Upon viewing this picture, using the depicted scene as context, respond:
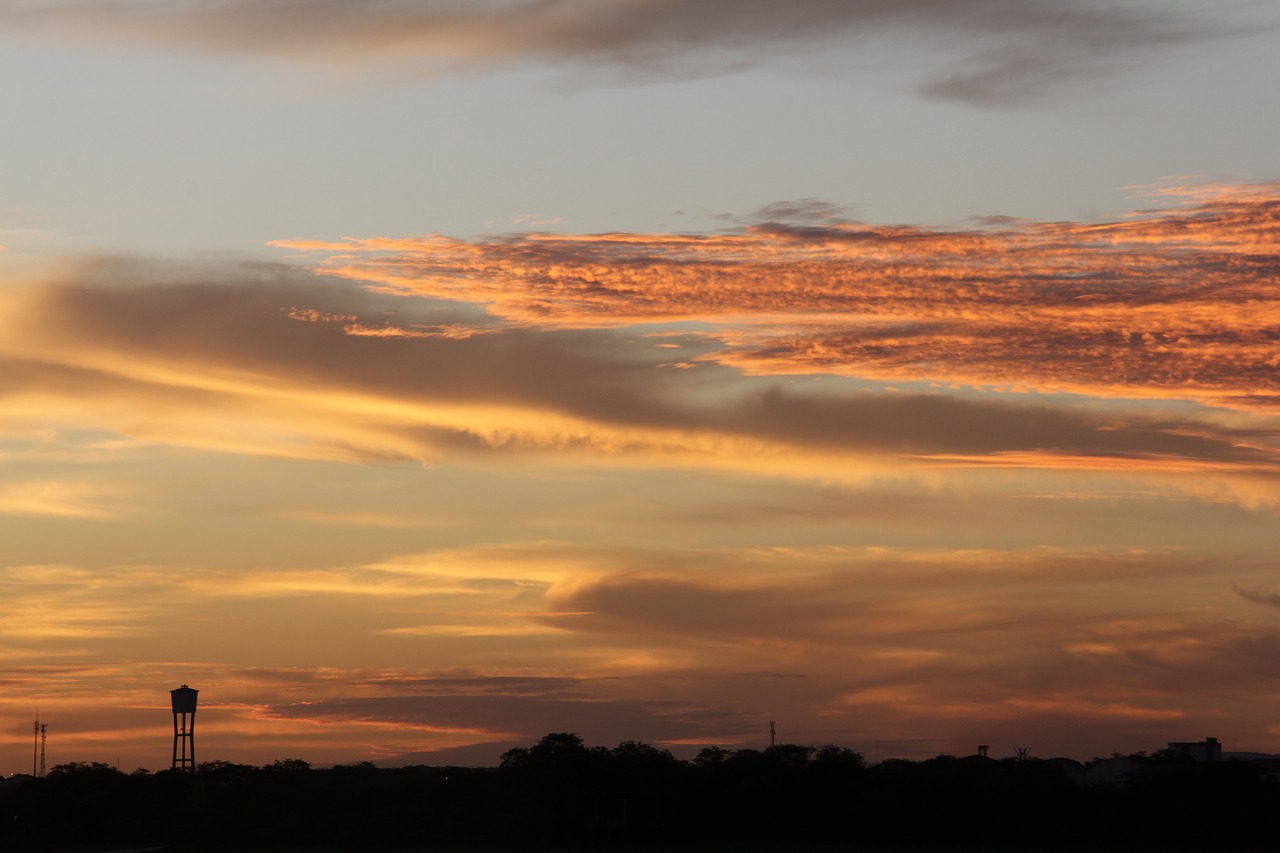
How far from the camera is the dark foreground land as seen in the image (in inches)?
5330

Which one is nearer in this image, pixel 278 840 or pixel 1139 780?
pixel 1139 780

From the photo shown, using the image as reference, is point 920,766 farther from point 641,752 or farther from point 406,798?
point 406,798

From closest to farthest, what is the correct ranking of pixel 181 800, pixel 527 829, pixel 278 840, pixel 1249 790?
pixel 1249 790 < pixel 527 829 < pixel 278 840 < pixel 181 800

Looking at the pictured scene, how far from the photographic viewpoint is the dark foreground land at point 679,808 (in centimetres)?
13538

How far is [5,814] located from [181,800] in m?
17.9

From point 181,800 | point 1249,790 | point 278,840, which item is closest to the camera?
point 1249,790

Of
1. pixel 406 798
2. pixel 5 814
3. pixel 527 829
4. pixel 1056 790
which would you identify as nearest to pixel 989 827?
pixel 1056 790

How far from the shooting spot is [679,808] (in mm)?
145000

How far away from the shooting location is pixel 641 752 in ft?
520

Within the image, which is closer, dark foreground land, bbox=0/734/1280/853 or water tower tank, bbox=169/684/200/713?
dark foreground land, bbox=0/734/1280/853

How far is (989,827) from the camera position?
138 meters

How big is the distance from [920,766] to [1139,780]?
58.5ft

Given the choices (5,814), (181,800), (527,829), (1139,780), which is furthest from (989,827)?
(5,814)

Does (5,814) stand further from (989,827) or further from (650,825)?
(989,827)
